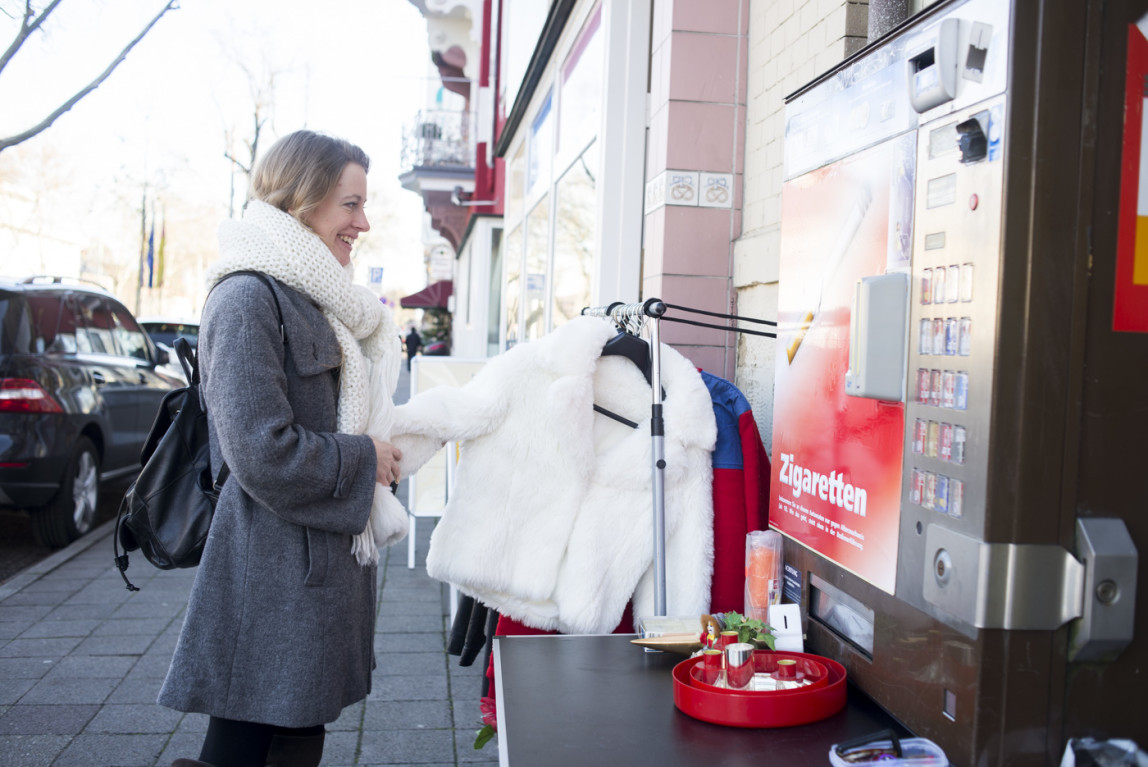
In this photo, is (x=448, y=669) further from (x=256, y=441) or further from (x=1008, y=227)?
(x=1008, y=227)

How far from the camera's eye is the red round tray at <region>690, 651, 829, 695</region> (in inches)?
61.0

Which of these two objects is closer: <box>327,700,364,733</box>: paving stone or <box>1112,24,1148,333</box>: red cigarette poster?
<box>1112,24,1148,333</box>: red cigarette poster

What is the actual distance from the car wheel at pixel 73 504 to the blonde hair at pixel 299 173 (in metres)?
5.02

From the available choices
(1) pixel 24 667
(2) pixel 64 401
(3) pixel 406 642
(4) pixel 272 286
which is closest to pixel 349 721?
(3) pixel 406 642

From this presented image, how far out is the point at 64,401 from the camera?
6211mm

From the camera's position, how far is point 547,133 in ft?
Answer: 26.0

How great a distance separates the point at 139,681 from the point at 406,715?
1.23 metres

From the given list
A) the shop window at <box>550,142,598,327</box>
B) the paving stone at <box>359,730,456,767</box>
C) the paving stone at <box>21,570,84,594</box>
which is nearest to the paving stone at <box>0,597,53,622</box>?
the paving stone at <box>21,570,84,594</box>

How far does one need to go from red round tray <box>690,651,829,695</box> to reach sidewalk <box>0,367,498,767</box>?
980 millimetres

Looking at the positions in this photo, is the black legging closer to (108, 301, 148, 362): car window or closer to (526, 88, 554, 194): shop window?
(526, 88, 554, 194): shop window

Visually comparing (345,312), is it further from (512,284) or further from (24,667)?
(512,284)

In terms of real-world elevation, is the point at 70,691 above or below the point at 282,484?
below

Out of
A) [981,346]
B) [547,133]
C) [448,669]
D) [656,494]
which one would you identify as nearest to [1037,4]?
[981,346]

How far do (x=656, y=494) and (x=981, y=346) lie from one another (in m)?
1.19
